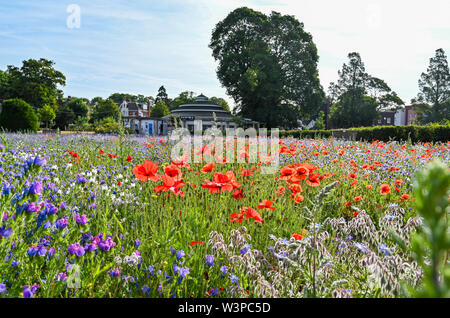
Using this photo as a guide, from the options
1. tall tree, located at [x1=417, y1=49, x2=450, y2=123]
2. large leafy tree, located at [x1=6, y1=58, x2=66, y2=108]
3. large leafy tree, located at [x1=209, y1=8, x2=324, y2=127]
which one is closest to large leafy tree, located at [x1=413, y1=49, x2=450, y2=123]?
tall tree, located at [x1=417, y1=49, x2=450, y2=123]

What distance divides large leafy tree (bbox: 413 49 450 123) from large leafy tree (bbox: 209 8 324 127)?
26168 mm

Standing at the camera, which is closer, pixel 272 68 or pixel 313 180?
pixel 313 180

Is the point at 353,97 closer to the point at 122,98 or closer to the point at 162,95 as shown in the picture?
the point at 162,95

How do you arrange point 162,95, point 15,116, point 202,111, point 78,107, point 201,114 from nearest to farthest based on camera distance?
point 15,116
point 201,114
point 202,111
point 78,107
point 162,95

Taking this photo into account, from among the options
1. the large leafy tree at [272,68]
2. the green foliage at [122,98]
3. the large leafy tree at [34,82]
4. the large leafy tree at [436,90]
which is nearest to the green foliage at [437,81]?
the large leafy tree at [436,90]

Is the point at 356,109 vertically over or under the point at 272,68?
under

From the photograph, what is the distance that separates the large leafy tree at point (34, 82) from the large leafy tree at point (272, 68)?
32.4 metres

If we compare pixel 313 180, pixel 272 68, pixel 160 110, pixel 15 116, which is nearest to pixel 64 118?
pixel 160 110

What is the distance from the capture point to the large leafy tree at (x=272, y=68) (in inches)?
1303

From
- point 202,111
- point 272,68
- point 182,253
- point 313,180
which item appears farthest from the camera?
point 202,111

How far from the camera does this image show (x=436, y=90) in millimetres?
49719

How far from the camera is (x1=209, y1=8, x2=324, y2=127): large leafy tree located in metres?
33.1
